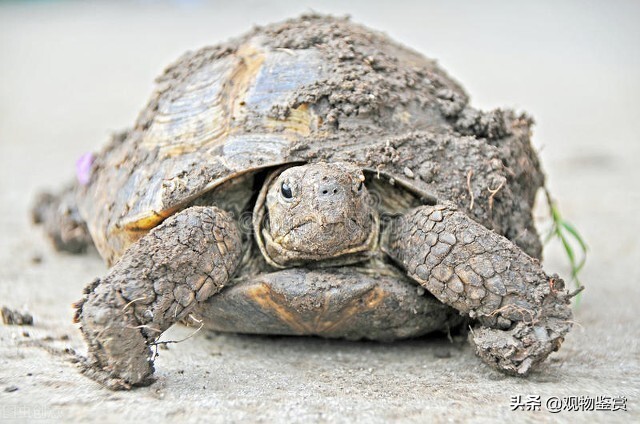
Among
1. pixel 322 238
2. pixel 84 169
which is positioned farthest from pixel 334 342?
pixel 84 169

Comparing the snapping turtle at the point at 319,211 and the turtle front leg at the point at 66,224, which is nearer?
the snapping turtle at the point at 319,211

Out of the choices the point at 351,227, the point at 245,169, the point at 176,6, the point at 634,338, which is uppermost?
the point at 176,6

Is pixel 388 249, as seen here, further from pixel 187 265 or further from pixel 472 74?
pixel 472 74

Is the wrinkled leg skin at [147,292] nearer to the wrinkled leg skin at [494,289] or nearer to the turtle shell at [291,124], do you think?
the turtle shell at [291,124]

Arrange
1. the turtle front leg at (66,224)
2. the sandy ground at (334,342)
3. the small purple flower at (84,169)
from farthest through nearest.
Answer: the turtle front leg at (66,224)
the small purple flower at (84,169)
the sandy ground at (334,342)

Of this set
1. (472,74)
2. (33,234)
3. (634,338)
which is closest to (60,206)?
(33,234)

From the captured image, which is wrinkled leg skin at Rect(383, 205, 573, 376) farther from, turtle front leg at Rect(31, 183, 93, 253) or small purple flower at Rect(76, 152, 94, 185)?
turtle front leg at Rect(31, 183, 93, 253)

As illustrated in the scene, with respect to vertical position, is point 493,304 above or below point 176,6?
below

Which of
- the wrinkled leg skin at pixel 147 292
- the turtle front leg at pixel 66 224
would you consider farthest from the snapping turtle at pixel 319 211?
the turtle front leg at pixel 66 224
